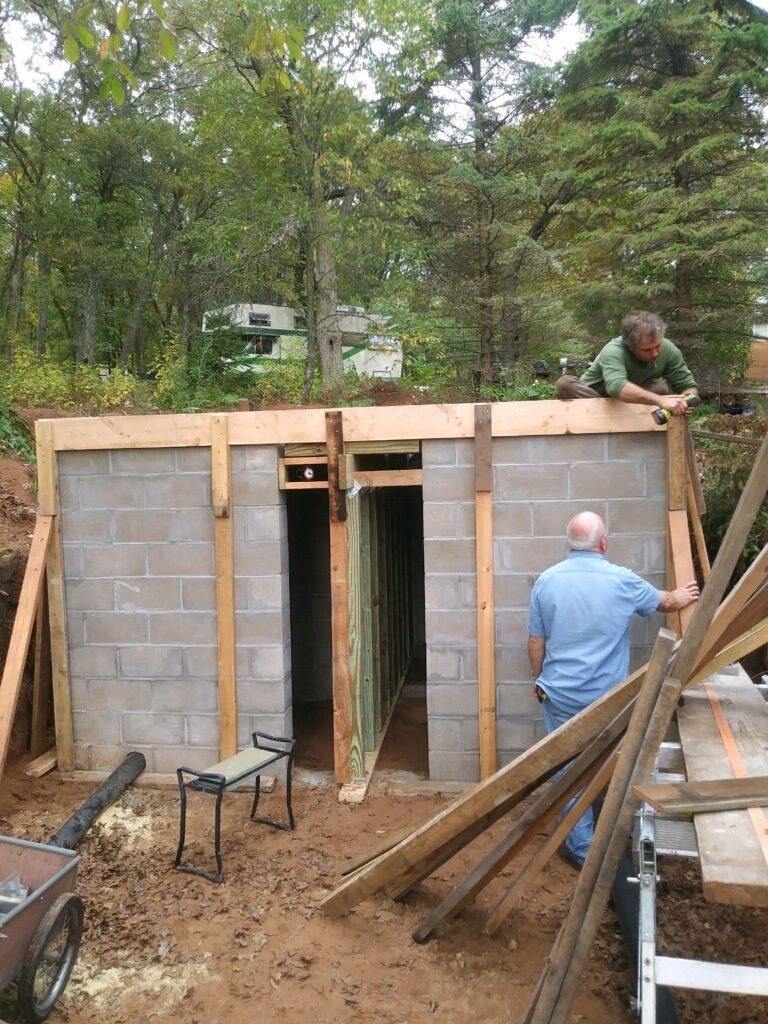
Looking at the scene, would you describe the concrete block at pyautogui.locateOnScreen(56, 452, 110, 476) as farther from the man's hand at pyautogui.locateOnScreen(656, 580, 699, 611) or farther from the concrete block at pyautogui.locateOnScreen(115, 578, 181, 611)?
the man's hand at pyautogui.locateOnScreen(656, 580, 699, 611)

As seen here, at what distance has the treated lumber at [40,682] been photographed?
5.60m

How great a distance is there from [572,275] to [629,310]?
194 inches

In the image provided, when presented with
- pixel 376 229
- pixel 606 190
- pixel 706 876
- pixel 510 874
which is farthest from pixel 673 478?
pixel 376 229

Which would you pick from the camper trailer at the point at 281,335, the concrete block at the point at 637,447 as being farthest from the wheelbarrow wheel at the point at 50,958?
the camper trailer at the point at 281,335

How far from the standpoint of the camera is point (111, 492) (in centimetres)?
538

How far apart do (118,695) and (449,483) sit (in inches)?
115

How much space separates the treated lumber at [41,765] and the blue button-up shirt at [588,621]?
3.80 m

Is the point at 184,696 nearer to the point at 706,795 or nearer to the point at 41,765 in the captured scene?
the point at 41,765

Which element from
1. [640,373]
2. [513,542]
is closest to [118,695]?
[513,542]

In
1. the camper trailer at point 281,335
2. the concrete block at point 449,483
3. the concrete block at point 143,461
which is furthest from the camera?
the camper trailer at point 281,335

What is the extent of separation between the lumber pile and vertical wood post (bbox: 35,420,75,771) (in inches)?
113

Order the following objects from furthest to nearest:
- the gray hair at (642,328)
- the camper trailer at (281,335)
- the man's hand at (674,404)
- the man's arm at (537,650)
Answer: the camper trailer at (281,335)
the gray hair at (642,328)
the man's hand at (674,404)
the man's arm at (537,650)

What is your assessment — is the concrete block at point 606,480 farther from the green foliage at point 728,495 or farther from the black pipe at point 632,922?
the black pipe at point 632,922

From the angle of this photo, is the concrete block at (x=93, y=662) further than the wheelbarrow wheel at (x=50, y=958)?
Yes
